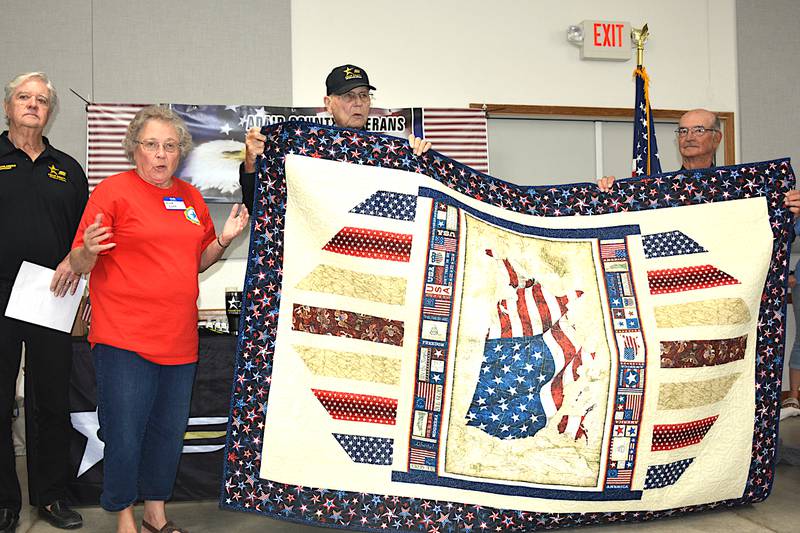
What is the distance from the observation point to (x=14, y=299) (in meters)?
2.50

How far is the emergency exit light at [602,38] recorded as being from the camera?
4766mm

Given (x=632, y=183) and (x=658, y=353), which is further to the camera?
(x=632, y=183)

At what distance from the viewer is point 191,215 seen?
7.66 feet

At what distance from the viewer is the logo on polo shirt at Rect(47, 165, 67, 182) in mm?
2635

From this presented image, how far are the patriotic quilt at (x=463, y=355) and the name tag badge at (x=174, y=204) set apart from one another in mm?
222

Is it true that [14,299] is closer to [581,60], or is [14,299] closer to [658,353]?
[658,353]

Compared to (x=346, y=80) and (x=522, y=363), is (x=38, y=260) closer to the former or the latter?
(x=346, y=80)

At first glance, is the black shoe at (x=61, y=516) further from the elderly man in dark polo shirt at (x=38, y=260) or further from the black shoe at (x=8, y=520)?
the black shoe at (x=8, y=520)

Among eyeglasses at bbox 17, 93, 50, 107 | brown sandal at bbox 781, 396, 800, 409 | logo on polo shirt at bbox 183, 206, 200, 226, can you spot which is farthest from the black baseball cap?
brown sandal at bbox 781, 396, 800, 409

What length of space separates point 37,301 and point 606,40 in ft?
12.1

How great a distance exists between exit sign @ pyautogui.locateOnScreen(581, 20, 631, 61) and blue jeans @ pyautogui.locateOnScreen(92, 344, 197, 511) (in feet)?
11.4

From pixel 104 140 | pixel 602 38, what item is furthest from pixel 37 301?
pixel 602 38

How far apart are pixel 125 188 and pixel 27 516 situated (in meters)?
1.36

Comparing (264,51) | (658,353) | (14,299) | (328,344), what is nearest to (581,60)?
(264,51)
